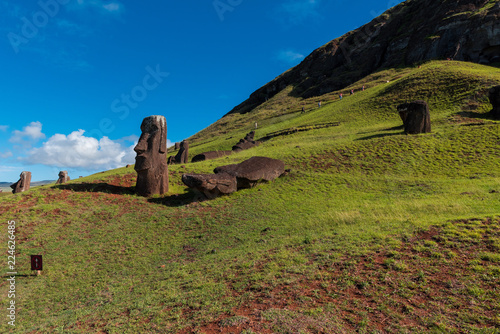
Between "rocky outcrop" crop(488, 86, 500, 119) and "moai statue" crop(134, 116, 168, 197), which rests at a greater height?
"rocky outcrop" crop(488, 86, 500, 119)

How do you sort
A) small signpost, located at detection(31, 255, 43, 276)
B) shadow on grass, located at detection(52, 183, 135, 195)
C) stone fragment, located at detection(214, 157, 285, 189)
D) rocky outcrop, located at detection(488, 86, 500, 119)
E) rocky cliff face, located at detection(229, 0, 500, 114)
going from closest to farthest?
1. small signpost, located at detection(31, 255, 43, 276)
2. shadow on grass, located at detection(52, 183, 135, 195)
3. stone fragment, located at detection(214, 157, 285, 189)
4. rocky outcrop, located at detection(488, 86, 500, 119)
5. rocky cliff face, located at detection(229, 0, 500, 114)

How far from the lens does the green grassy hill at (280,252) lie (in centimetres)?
586

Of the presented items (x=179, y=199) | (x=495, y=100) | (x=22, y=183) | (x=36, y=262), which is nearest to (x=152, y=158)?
(x=179, y=199)

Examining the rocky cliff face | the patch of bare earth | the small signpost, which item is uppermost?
the rocky cliff face

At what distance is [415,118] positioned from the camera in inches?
1145

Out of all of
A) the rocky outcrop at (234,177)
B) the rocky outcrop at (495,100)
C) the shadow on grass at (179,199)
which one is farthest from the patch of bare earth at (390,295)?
the rocky outcrop at (495,100)

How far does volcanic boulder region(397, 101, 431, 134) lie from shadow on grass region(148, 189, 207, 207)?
24.2 m

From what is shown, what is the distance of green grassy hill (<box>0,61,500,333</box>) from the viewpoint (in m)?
5.86

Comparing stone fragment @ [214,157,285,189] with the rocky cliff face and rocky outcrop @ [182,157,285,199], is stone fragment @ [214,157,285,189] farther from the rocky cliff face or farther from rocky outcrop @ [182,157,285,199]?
the rocky cliff face

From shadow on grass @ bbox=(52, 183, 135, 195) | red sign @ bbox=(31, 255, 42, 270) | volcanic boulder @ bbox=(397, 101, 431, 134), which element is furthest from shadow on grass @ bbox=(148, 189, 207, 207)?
volcanic boulder @ bbox=(397, 101, 431, 134)

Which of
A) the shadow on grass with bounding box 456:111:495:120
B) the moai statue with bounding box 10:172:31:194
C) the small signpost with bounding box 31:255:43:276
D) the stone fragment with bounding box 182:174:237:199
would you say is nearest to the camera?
the small signpost with bounding box 31:255:43:276

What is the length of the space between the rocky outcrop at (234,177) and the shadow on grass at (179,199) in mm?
664

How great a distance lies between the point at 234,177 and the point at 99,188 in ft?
32.1

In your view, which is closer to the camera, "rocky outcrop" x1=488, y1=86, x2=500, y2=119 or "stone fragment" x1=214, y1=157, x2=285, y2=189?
"stone fragment" x1=214, y1=157, x2=285, y2=189
